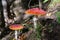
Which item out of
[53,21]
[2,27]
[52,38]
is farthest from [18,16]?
[52,38]

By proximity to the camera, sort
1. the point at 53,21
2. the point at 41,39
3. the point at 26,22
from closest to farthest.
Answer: the point at 41,39 → the point at 53,21 → the point at 26,22

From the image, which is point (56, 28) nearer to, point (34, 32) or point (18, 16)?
point (34, 32)

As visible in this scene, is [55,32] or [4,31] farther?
[4,31]

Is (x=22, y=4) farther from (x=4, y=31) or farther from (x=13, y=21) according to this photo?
(x=4, y=31)

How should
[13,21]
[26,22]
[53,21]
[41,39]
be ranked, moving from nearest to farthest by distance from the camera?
[41,39], [53,21], [26,22], [13,21]

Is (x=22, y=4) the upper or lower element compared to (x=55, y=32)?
upper

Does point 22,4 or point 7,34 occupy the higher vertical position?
point 22,4

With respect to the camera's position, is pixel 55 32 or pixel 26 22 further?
pixel 26 22

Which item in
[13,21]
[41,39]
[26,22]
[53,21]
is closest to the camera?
[41,39]

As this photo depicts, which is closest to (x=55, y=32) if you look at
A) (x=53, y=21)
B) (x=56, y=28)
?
(x=56, y=28)
